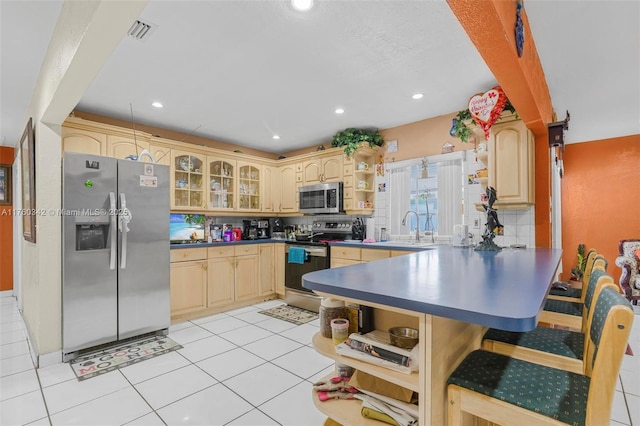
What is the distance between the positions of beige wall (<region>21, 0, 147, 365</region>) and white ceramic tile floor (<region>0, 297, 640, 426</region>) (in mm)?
383

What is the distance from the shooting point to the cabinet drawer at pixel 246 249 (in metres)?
4.36

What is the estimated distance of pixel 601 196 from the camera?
194 inches

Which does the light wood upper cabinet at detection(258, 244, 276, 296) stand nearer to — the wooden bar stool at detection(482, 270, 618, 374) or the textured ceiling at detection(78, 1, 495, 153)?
the textured ceiling at detection(78, 1, 495, 153)

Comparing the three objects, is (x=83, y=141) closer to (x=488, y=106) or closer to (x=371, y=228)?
(x=371, y=228)

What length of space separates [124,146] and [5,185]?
3.10 m

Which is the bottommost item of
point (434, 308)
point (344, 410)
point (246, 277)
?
point (246, 277)

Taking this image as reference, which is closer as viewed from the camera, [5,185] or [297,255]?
[297,255]

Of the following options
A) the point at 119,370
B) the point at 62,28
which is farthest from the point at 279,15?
the point at 119,370

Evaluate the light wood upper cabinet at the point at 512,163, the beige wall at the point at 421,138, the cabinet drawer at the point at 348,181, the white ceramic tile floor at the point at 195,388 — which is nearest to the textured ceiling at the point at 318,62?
the beige wall at the point at 421,138

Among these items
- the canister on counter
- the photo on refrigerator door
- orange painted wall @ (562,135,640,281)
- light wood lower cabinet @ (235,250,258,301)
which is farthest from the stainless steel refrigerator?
orange painted wall @ (562,135,640,281)

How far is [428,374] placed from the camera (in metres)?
0.99

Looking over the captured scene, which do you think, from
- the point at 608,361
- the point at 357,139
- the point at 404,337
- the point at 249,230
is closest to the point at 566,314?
the point at 608,361

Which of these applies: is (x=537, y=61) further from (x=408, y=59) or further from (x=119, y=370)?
(x=119, y=370)

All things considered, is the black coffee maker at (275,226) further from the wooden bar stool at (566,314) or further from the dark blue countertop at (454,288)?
the wooden bar stool at (566,314)
